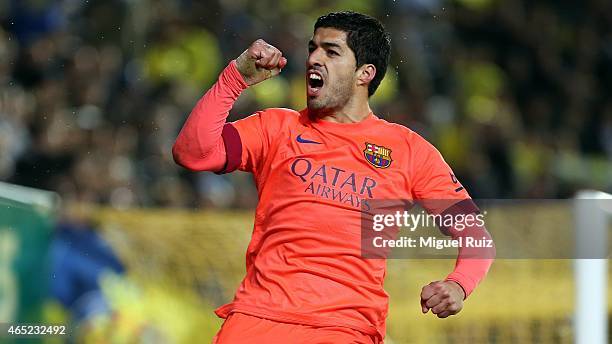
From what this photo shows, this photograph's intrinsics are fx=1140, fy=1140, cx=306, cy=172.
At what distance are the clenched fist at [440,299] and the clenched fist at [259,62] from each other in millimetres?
964

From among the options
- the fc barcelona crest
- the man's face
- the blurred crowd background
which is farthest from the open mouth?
the blurred crowd background

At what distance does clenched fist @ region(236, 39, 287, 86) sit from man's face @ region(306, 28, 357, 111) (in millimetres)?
208

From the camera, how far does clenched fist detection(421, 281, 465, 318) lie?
3992mm

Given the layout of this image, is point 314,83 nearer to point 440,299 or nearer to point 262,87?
point 440,299

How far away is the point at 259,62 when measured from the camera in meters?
4.11

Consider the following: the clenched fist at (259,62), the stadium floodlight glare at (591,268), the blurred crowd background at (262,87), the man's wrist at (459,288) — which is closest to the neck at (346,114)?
the clenched fist at (259,62)

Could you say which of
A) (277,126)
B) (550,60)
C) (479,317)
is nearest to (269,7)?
(550,60)

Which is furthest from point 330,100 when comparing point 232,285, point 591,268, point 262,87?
point 262,87

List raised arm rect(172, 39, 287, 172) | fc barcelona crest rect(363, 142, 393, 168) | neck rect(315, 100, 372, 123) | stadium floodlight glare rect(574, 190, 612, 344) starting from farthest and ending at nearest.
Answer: stadium floodlight glare rect(574, 190, 612, 344)
neck rect(315, 100, 372, 123)
fc barcelona crest rect(363, 142, 393, 168)
raised arm rect(172, 39, 287, 172)

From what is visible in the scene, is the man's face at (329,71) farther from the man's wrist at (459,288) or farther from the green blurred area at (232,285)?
the green blurred area at (232,285)

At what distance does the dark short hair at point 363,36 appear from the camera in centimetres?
441

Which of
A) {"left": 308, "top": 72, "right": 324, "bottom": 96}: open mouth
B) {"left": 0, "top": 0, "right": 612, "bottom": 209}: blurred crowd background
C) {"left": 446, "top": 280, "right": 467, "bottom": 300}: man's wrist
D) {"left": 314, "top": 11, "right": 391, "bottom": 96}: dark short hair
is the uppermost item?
{"left": 0, "top": 0, "right": 612, "bottom": 209}: blurred crowd background

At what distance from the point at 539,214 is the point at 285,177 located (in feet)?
14.8

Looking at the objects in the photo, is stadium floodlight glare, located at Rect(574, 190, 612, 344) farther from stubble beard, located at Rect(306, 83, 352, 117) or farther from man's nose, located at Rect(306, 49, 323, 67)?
man's nose, located at Rect(306, 49, 323, 67)
